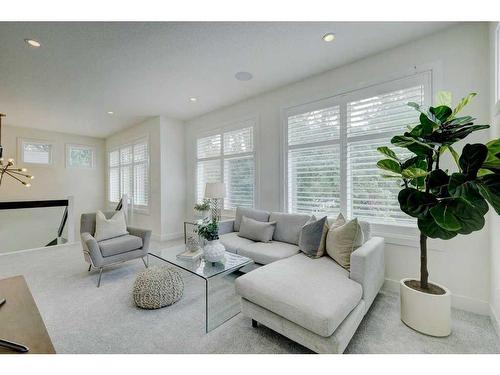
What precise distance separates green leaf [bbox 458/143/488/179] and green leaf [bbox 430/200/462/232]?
0.79 feet

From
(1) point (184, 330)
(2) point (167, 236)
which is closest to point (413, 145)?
(1) point (184, 330)

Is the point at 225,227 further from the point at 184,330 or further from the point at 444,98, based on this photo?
the point at 444,98

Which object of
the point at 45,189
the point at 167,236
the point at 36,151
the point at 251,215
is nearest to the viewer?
the point at 251,215

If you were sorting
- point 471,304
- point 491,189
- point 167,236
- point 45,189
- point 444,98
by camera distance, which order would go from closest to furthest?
point 491,189 → point 444,98 → point 471,304 → point 167,236 → point 45,189

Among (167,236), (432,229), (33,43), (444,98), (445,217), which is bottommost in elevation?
(167,236)

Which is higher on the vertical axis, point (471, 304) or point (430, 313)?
point (430, 313)

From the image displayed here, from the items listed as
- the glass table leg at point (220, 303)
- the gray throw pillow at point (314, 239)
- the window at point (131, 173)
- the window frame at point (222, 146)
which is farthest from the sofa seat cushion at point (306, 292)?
the window at point (131, 173)

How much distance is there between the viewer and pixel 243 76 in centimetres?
320

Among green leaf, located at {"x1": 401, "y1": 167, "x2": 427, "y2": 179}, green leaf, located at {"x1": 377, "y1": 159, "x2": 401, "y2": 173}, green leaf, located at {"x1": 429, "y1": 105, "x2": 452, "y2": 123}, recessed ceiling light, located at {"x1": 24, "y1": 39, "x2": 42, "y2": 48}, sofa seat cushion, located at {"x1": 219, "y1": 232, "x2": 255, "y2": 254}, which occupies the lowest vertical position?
sofa seat cushion, located at {"x1": 219, "y1": 232, "x2": 255, "y2": 254}

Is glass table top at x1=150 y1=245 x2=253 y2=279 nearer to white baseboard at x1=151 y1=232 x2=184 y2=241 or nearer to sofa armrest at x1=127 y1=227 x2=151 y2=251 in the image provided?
sofa armrest at x1=127 y1=227 x2=151 y2=251

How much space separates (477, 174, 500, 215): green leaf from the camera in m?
1.33

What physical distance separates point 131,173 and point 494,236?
22.3 ft

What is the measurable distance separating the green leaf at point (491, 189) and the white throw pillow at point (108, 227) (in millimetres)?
3918

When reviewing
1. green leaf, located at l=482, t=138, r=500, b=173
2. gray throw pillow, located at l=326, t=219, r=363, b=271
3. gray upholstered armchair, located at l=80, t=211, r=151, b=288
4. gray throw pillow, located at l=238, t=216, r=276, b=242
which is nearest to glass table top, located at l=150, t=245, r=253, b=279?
gray throw pillow, located at l=238, t=216, r=276, b=242
